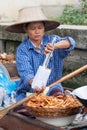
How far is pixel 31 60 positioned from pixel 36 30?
292mm

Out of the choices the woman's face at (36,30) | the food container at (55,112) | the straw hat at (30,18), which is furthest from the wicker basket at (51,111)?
the straw hat at (30,18)

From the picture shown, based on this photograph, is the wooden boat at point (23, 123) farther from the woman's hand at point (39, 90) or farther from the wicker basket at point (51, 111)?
the woman's hand at point (39, 90)

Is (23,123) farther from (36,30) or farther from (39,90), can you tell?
(36,30)

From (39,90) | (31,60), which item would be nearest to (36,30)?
(31,60)

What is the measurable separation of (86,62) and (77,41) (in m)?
0.29

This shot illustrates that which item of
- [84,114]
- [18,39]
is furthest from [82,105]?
[18,39]

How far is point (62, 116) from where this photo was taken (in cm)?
305

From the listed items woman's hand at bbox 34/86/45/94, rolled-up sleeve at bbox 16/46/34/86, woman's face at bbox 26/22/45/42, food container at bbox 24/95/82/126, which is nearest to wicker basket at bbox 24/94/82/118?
food container at bbox 24/95/82/126

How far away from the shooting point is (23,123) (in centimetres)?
314

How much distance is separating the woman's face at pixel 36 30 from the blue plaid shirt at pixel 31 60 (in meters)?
0.12

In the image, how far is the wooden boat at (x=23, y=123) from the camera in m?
2.96

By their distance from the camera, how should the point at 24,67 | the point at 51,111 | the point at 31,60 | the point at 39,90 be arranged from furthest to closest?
the point at 31,60, the point at 24,67, the point at 39,90, the point at 51,111

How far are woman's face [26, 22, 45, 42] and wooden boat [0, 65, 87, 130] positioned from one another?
716 mm

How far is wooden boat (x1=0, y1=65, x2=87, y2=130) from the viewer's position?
2961 mm
